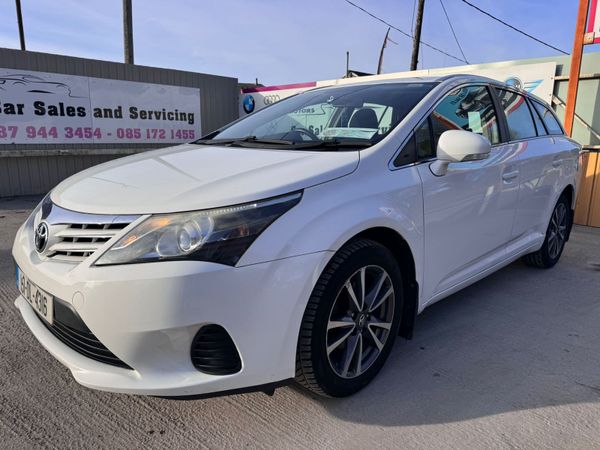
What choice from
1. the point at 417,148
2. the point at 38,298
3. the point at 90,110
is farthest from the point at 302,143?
the point at 90,110

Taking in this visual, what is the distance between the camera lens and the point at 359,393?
235cm

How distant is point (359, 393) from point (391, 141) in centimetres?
131

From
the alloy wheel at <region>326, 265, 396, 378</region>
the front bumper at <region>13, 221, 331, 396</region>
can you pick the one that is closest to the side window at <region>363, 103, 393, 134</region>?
the alloy wheel at <region>326, 265, 396, 378</region>

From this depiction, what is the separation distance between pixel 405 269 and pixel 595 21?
6219 mm

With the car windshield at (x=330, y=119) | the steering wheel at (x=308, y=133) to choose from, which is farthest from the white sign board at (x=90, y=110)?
the steering wheel at (x=308, y=133)

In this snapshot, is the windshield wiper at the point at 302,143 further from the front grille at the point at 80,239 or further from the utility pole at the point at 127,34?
the utility pole at the point at 127,34

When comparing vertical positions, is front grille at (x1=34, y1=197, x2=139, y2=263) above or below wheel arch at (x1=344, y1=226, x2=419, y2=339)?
above

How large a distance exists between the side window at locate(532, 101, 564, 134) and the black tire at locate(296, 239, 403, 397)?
8.85ft

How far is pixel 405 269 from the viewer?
2500mm

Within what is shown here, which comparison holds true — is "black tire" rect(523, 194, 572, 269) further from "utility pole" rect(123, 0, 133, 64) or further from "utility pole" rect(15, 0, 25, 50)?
"utility pole" rect(15, 0, 25, 50)

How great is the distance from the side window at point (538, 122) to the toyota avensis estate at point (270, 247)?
1131 millimetres

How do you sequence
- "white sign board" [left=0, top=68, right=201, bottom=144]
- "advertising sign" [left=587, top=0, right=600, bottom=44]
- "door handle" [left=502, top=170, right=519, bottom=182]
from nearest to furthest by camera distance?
"door handle" [left=502, top=170, right=519, bottom=182] → "advertising sign" [left=587, top=0, right=600, bottom=44] → "white sign board" [left=0, top=68, right=201, bottom=144]

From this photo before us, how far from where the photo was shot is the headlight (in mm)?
1736

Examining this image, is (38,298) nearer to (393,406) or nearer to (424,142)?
(393,406)
